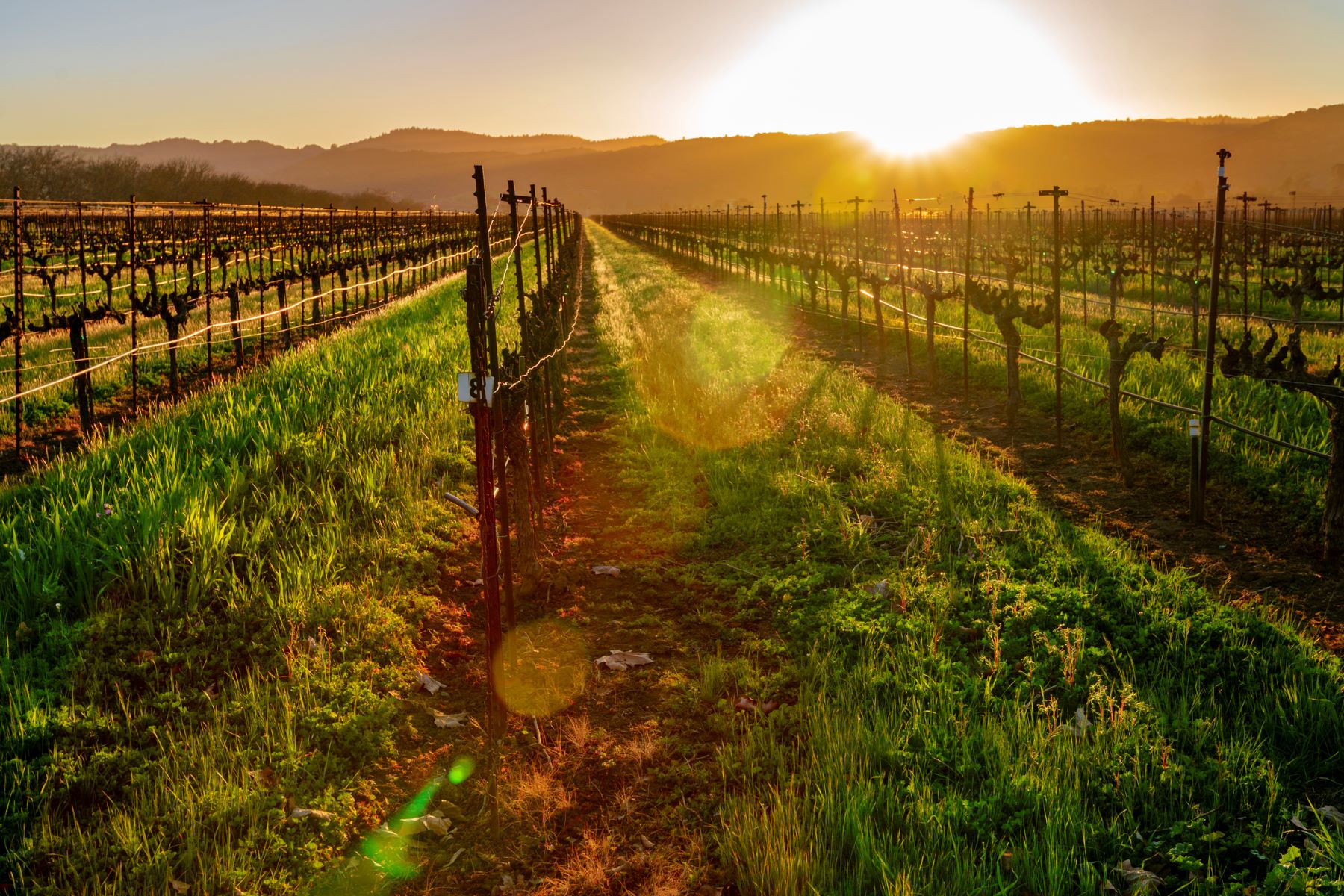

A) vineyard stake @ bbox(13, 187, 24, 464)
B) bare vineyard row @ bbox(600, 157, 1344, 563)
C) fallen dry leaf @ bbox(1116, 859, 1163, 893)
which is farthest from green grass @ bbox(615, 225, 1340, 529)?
vineyard stake @ bbox(13, 187, 24, 464)

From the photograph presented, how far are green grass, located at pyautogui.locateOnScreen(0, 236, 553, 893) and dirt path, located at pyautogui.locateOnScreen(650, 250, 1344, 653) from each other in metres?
5.56

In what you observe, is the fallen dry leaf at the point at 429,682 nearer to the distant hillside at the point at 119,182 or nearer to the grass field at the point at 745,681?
the grass field at the point at 745,681

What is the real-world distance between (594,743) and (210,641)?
7.85 ft

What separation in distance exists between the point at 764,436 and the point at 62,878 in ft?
25.6

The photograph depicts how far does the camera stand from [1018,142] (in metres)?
199

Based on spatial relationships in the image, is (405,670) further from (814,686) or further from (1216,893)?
(1216,893)

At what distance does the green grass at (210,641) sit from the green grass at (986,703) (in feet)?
6.67

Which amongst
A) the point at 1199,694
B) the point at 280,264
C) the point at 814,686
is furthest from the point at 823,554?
the point at 280,264

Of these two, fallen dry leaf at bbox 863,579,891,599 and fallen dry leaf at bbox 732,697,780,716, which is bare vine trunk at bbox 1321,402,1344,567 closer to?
fallen dry leaf at bbox 863,579,891,599

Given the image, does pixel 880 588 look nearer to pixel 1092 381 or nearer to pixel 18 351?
pixel 1092 381

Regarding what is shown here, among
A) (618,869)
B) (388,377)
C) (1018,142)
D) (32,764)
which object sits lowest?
(618,869)

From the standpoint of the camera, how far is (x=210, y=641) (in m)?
5.40

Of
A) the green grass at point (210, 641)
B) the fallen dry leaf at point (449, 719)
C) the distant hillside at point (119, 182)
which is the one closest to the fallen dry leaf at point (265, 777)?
the green grass at point (210, 641)

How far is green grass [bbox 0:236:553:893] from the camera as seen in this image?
12.9 feet
